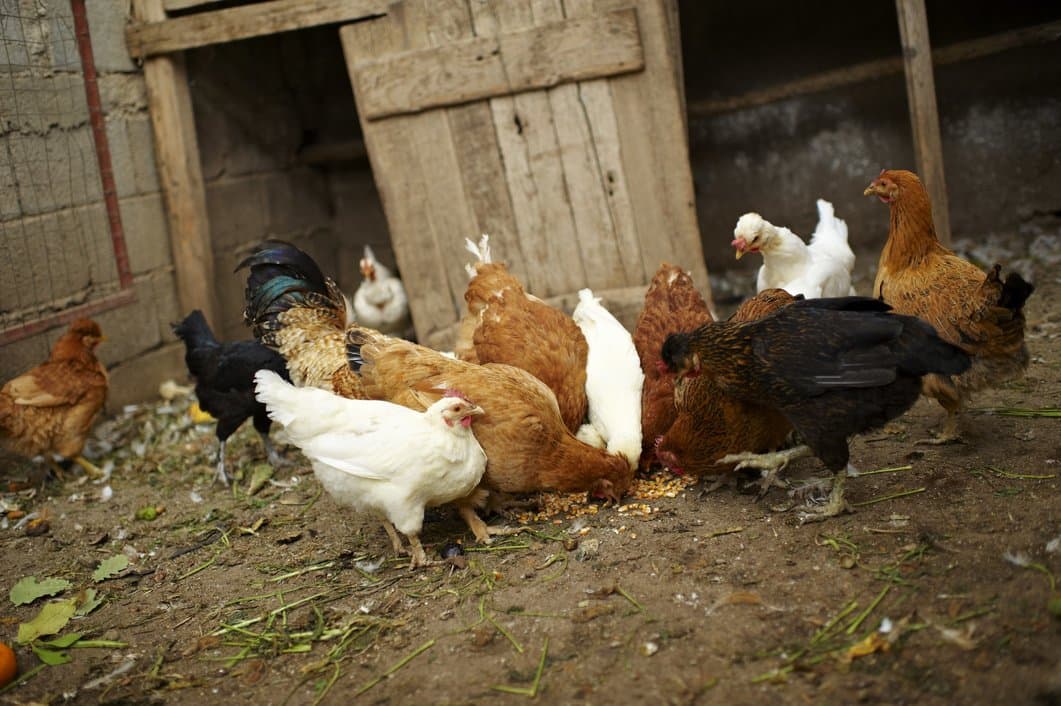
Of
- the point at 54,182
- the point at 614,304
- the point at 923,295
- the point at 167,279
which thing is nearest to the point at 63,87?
the point at 54,182

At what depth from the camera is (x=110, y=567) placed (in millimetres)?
3859

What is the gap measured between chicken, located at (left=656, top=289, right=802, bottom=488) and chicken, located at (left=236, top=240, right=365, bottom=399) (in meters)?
1.74

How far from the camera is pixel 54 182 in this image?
201 inches

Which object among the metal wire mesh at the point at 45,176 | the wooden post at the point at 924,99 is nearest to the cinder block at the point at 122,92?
the metal wire mesh at the point at 45,176

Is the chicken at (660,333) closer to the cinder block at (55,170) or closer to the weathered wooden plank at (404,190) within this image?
the weathered wooden plank at (404,190)

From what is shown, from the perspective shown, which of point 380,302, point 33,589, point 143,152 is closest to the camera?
point 33,589

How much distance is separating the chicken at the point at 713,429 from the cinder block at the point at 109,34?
13.5ft

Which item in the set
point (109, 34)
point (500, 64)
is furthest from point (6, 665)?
point (109, 34)

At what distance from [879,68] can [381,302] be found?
12.3ft

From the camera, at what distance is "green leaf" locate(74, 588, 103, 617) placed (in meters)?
3.50

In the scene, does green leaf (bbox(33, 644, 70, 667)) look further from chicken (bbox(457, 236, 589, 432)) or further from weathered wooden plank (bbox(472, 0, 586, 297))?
weathered wooden plank (bbox(472, 0, 586, 297))

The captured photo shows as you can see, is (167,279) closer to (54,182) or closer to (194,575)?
(54,182)

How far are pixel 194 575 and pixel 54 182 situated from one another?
2694 millimetres

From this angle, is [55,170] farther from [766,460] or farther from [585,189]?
[766,460]
